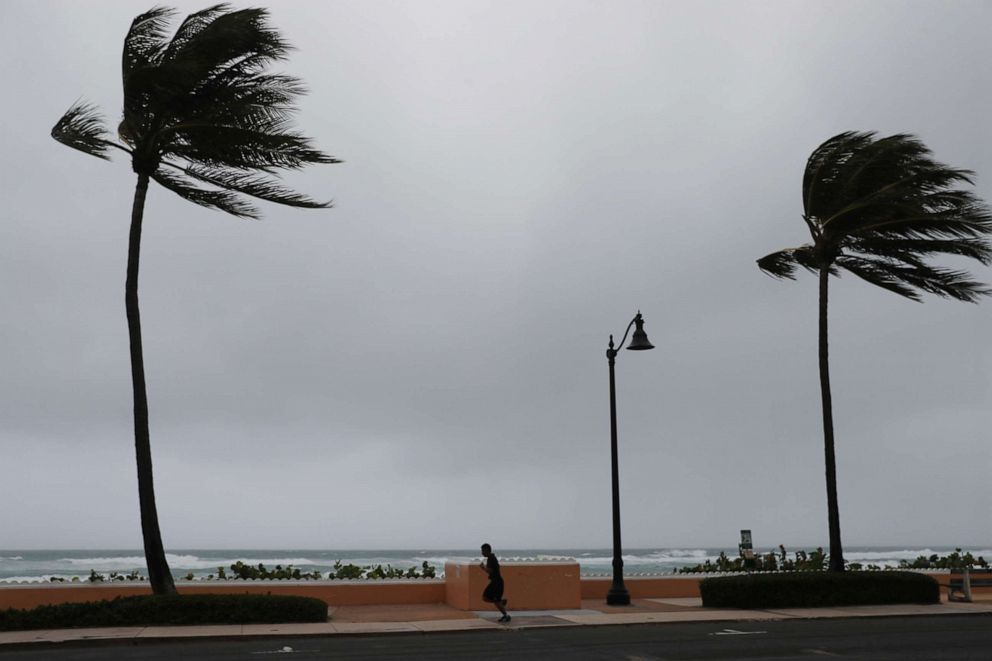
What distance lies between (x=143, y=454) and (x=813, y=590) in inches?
557

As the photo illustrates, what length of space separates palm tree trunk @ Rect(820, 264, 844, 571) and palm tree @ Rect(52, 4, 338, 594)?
12258mm

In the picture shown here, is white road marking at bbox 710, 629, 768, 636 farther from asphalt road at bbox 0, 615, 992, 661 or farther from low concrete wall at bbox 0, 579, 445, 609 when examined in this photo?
low concrete wall at bbox 0, 579, 445, 609

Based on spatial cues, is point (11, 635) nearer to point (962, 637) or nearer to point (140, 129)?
point (140, 129)

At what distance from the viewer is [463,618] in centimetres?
1859

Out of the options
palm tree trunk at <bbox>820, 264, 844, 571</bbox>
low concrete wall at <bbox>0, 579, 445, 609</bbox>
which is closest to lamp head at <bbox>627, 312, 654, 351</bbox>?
palm tree trunk at <bbox>820, 264, 844, 571</bbox>

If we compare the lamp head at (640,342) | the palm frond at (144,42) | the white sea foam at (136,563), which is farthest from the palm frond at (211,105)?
the white sea foam at (136,563)

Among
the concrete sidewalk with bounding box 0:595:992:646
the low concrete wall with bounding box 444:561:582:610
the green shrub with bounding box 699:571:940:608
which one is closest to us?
the concrete sidewalk with bounding box 0:595:992:646

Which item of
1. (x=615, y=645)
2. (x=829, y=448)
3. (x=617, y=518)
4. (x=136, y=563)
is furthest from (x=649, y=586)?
(x=136, y=563)

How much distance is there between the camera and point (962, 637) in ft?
50.1

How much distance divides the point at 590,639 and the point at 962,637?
19.1 feet

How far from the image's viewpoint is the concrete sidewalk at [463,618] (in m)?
15.8

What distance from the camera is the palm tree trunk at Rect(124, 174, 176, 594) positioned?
1858 centimetres

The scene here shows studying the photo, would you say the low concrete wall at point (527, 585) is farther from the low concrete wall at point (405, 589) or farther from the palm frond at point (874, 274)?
the palm frond at point (874, 274)

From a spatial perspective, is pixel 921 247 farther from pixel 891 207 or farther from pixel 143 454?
pixel 143 454
